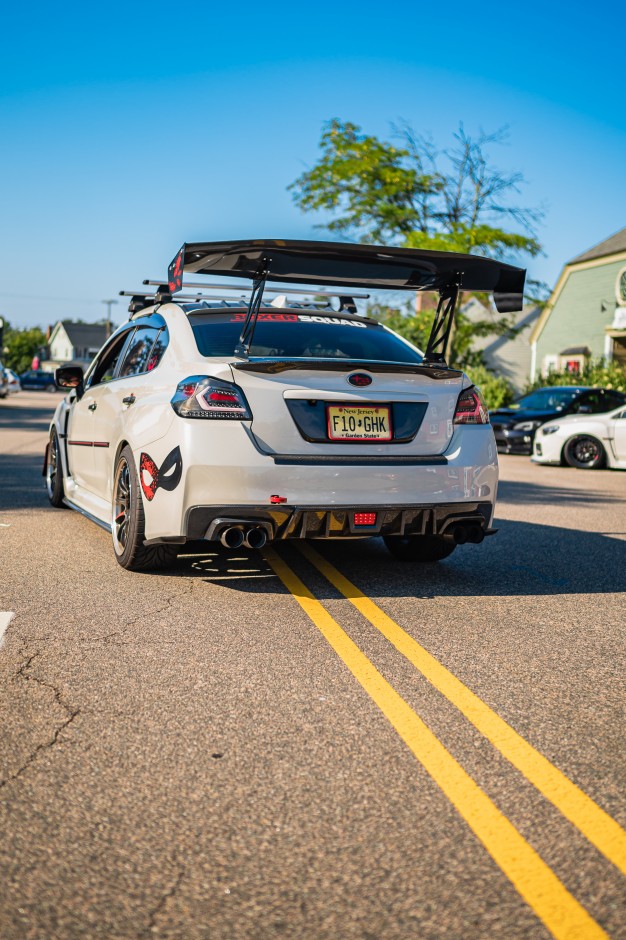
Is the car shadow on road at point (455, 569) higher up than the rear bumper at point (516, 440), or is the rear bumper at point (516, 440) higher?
the car shadow on road at point (455, 569)

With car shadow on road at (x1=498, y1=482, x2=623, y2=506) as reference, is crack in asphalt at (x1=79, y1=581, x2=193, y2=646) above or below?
above

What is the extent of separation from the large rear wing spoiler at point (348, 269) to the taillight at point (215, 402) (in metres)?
0.29

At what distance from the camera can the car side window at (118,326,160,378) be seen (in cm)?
675

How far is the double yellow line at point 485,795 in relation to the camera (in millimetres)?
2549

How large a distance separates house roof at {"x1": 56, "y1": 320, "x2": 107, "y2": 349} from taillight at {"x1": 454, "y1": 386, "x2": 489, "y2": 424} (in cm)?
12513

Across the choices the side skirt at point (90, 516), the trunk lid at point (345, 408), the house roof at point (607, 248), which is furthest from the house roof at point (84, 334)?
the trunk lid at point (345, 408)

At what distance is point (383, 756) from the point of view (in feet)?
11.3

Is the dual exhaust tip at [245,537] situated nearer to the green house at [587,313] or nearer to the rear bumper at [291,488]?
the rear bumper at [291,488]

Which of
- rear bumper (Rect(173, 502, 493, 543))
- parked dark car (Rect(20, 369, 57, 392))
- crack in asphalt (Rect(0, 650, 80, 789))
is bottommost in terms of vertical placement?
parked dark car (Rect(20, 369, 57, 392))

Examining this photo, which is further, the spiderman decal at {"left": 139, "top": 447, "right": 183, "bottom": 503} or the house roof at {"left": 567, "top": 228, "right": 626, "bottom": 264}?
the house roof at {"left": 567, "top": 228, "right": 626, "bottom": 264}

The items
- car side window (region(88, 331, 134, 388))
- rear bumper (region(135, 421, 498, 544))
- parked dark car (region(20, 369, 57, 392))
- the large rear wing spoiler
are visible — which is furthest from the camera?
parked dark car (region(20, 369, 57, 392))

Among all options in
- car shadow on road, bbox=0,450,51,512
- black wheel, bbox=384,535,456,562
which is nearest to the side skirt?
car shadow on road, bbox=0,450,51,512

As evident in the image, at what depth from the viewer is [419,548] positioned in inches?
280

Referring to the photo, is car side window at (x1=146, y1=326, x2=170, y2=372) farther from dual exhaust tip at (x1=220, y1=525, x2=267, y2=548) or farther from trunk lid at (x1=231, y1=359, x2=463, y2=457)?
dual exhaust tip at (x1=220, y1=525, x2=267, y2=548)
